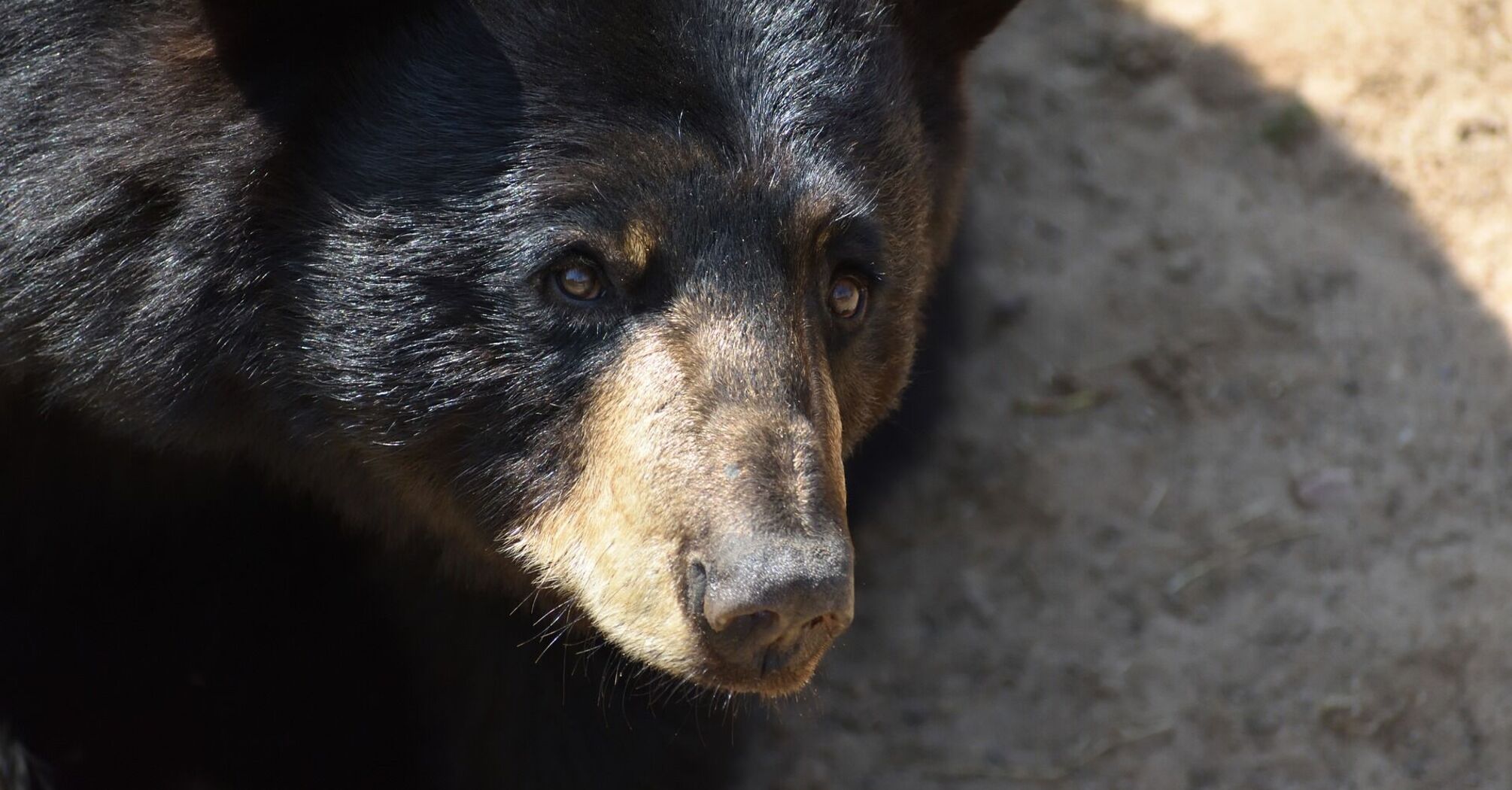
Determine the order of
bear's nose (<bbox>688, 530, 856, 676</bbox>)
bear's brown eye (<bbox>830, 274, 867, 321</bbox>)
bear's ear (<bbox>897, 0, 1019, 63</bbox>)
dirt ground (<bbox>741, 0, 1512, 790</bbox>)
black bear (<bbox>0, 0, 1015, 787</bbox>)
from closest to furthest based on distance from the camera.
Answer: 1. bear's nose (<bbox>688, 530, 856, 676</bbox>)
2. black bear (<bbox>0, 0, 1015, 787</bbox>)
3. bear's brown eye (<bbox>830, 274, 867, 321</bbox>)
4. bear's ear (<bbox>897, 0, 1019, 63</bbox>)
5. dirt ground (<bbox>741, 0, 1512, 790</bbox>)

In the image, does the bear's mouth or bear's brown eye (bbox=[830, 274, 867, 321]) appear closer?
the bear's mouth

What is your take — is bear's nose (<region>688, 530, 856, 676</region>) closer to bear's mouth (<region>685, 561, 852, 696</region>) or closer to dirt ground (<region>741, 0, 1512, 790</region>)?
bear's mouth (<region>685, 561, 852, 696</region>)

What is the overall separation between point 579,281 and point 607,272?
0.06 meters

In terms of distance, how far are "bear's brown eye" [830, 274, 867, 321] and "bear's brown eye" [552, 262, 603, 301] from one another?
0.55m

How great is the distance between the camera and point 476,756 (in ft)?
14.6

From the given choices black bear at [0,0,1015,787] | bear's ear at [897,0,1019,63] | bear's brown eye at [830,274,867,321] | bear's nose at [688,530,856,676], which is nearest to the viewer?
bear's nose at [688,530,856,676]

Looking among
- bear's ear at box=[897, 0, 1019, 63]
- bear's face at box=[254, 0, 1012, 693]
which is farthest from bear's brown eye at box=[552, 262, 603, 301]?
bear's ear at box=[897, 0, 1019, 63]

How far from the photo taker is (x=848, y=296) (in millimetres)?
3662

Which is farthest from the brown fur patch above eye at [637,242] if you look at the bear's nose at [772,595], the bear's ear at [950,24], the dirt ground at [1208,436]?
the dirt ground at [1208,436]

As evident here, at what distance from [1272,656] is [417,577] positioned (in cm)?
261

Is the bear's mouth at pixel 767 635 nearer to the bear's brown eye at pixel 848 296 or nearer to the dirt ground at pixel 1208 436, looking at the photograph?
the bear's brown eye at pixel 848 296

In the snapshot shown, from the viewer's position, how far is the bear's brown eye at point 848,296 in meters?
3.63

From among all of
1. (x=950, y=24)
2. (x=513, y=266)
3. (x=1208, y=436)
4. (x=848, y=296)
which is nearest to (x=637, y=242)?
(x=513, y=266)

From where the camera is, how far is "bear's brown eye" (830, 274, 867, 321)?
3627 millimetres
